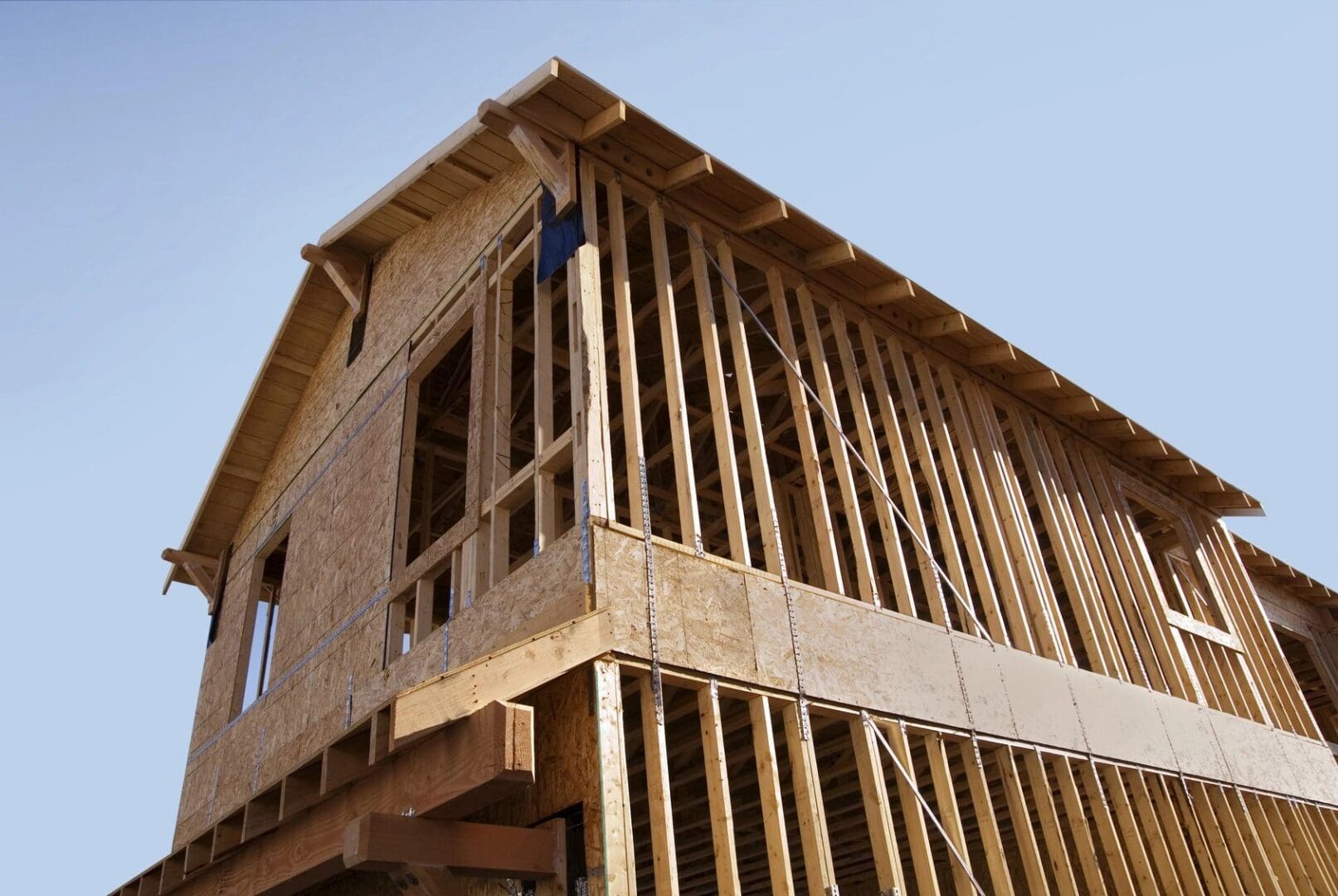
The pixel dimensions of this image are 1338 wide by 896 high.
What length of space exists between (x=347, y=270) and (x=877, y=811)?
372 inches

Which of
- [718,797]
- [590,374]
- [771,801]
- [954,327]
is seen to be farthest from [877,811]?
[954,327]

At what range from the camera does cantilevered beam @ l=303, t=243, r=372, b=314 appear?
40.2ft

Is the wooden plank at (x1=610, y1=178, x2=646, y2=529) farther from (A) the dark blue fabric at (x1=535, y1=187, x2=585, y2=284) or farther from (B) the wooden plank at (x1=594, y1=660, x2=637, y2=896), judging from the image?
(B) the wooden plank at (x1=594, y1=660, x2=637, y2=896)

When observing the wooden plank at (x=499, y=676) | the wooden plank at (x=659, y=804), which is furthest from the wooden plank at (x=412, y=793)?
the wooden plank at (x=659, y=804)

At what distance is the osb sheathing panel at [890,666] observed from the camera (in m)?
6.07

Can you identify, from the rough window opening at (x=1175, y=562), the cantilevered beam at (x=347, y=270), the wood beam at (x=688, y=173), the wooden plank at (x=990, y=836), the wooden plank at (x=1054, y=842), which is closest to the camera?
the wooden plank at (x=990, y=836)

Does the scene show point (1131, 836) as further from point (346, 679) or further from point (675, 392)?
point (346, 679)

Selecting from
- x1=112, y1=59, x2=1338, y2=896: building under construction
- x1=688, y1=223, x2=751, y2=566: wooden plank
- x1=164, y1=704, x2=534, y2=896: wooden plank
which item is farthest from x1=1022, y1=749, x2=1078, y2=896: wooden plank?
x1=164, y1=704, x2=534, y2=896: wooden plank

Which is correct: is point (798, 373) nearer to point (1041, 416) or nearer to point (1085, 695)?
point (1085, 695)

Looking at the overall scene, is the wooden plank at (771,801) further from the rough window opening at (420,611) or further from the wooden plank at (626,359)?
the rough window opening at (420,611)

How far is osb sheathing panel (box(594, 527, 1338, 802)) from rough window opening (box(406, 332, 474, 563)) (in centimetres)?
516

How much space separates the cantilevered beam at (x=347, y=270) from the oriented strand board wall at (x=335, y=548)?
0.26m

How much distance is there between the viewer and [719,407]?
763 centimetres

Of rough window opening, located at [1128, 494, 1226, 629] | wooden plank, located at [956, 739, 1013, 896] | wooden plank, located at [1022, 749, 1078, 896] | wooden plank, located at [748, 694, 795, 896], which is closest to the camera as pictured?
wooden plank, located at [748, 694, 795, 896]
